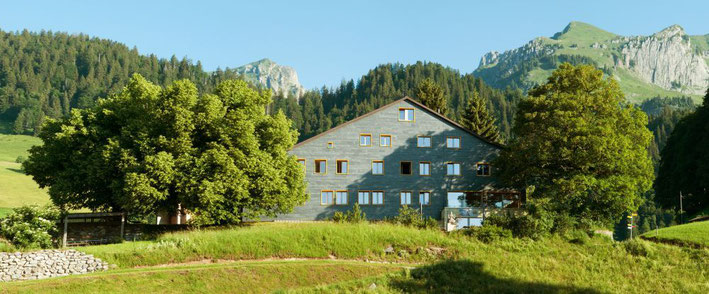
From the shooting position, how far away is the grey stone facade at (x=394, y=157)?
183 feet

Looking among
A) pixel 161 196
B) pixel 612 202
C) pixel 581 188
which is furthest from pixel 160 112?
pixel 612 202

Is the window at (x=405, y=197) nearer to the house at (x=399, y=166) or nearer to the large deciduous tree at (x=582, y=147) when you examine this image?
the house at (x=399, y=166)

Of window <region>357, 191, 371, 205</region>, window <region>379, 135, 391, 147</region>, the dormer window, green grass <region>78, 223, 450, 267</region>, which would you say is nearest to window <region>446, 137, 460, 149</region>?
the dormer window

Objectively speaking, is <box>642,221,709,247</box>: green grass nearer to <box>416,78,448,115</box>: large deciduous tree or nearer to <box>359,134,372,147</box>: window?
<box>359,134,372,147</box>: window

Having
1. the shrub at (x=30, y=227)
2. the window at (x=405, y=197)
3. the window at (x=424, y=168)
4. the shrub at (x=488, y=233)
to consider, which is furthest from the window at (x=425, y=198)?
the shrub at (x=30, y=227)

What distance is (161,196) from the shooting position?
39.5 meters

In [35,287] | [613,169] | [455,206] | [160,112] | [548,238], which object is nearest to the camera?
[35,287]

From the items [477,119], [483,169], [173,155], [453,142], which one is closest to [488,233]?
[483,169]

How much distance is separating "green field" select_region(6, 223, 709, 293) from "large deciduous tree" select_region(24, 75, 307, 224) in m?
4.57

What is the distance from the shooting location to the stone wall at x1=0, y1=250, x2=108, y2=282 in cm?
3111

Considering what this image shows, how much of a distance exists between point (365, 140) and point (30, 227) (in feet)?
99.9

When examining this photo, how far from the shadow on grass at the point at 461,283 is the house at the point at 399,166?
31143mm

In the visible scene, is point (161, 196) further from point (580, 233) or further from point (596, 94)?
point (596, 94)

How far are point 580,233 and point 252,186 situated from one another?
23792mm
